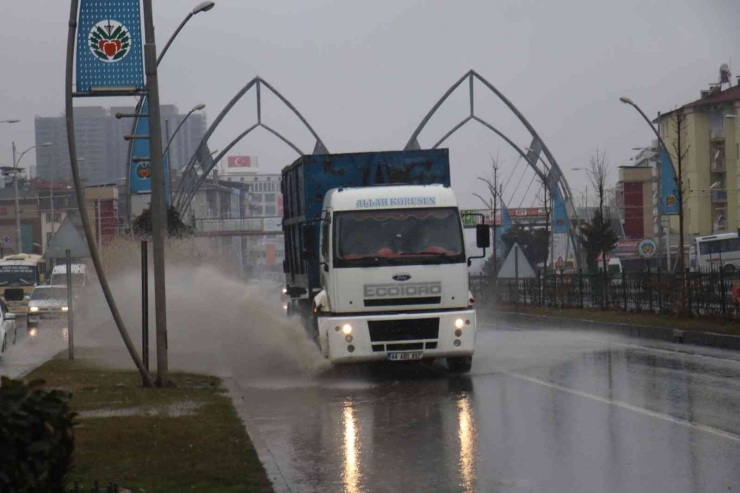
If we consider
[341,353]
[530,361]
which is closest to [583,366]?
[530,361]

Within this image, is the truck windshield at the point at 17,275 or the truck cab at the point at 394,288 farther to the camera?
the truck windshield at the point at 17,275

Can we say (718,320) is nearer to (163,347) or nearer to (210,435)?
(163,347)

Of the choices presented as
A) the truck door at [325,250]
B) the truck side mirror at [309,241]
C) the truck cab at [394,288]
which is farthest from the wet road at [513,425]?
the truck side mirror at [309,241]

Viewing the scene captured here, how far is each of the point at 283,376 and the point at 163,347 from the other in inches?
131

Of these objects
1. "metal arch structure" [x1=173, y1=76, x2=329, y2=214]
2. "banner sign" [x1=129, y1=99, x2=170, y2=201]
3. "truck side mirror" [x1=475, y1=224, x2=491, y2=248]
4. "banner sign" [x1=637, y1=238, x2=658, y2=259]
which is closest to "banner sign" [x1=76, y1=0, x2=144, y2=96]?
"truck side mirror" [x1=475, y1=224, x2=491, y2=248]

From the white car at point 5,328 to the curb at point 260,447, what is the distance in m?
11.1

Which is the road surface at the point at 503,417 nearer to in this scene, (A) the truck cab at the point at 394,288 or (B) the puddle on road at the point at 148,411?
(A) the truck cab at the point at 394,288

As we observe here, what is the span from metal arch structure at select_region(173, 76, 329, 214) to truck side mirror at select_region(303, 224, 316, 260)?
2772 inches

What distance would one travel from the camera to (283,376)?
19.1 metres

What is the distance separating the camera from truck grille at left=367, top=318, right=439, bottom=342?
16875mm

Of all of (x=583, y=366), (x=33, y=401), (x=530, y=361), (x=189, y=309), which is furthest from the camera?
(x=189, y=309)

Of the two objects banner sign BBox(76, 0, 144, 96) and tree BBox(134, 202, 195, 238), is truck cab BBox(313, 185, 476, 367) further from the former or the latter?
tree BBox(134, 202, 195, 238)

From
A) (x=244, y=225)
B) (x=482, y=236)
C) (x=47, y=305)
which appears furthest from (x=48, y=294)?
(x=244, y=225)

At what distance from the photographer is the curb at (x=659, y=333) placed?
77.0 feet
